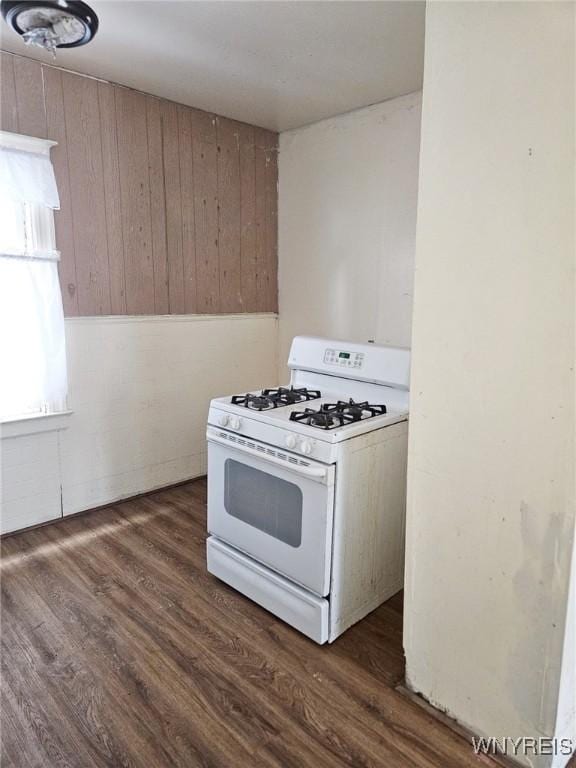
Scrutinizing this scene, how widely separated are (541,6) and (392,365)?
4.55ft

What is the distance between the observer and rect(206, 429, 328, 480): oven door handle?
6.20ft

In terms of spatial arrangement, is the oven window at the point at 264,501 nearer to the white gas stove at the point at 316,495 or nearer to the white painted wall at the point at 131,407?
the white gas stove at the point at 316,495

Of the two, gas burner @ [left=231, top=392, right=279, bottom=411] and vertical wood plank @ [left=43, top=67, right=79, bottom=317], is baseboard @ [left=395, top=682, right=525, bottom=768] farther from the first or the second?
vertical wood plank @ [left=43, top=67, right=79, bottom=317]

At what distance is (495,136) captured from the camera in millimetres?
1390

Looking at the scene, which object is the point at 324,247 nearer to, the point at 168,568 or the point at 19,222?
the point at 19,222

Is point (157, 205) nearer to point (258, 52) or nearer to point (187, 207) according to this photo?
point (187, 207)

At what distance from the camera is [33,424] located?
2771 mm

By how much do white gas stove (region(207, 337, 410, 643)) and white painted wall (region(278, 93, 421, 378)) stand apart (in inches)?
34.9

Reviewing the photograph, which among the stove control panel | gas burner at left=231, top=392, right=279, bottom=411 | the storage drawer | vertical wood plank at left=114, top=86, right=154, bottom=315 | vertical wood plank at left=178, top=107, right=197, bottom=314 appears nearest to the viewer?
the storage drawer

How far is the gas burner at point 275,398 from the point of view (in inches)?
89.6

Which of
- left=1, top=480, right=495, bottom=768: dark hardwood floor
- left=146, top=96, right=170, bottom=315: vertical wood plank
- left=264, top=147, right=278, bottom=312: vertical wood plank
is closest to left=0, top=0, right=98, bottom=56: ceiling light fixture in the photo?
left=146, top=96, right=170, bottom=315: vertical wood plank

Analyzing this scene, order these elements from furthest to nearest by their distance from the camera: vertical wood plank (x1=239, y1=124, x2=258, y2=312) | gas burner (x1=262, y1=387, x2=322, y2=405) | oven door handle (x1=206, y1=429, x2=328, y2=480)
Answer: vertical wood plank (x1=239, y1=124, x2=258, y2=312)
gas burner (x1=262, y1=387, x2=322, y2=405)
oven door handle (x1=206, y1=429, x2=328, y2=480)

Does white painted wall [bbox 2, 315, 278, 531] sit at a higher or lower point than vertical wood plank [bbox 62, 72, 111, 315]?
lower

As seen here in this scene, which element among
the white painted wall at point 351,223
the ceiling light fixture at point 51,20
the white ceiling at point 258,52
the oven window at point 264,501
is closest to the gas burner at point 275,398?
the oven window at point 264,501
